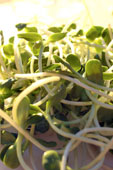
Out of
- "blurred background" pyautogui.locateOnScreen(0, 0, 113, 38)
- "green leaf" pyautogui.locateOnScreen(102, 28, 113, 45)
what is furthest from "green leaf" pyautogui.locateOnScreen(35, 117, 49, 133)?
"blurred background" pyautogui.locateOnScreen(0, 0, 113, 38)

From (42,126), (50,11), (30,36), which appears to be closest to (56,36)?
(30,36)

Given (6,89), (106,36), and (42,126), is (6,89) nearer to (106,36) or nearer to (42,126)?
(42,126)

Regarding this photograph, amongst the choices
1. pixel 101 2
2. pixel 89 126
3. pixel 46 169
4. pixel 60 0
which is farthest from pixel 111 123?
pixel 60 0

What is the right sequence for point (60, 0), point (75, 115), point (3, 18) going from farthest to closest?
point (60, 0)
point (3, 18)
point (75, 115)

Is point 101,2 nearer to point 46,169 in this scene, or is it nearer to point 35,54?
point 35,54

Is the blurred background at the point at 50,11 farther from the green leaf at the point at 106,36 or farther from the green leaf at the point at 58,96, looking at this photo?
the green leaf at the point at 58,96

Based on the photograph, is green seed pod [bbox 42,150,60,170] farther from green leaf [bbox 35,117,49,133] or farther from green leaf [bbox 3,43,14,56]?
green leaf [bbox 3,43,14,56]
